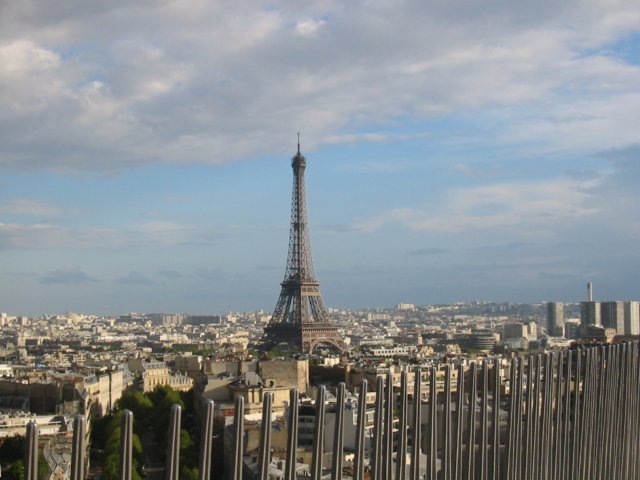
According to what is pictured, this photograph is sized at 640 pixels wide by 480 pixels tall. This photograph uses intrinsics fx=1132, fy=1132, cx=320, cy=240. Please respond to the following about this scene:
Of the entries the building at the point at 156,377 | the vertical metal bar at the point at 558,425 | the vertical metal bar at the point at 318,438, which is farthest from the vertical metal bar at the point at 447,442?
the building at the point at 156,377

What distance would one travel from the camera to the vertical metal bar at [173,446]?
591 centimetres

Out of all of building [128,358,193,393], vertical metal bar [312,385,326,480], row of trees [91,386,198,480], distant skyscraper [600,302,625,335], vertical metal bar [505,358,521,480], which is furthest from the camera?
distant skyscraper [600,302,625,335]

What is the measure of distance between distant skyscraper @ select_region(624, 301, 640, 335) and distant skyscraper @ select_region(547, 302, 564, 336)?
71.7ft

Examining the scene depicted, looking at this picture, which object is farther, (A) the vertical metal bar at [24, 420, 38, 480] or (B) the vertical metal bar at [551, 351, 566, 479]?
(B) the vertical metal bar at [551, 351, 566, 479]

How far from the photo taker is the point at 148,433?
131 ft

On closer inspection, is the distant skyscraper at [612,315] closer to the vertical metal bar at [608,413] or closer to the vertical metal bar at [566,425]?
the vertical metal bar at [608,413]

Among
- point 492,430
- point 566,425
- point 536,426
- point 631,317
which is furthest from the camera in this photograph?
point 631,317

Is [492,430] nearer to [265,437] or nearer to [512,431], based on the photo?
[512,431]

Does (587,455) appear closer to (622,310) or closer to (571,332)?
(622,310)

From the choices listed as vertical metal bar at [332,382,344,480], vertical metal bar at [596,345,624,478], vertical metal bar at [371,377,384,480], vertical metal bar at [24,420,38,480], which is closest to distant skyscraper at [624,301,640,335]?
vertical metal bar at [596,345,624,478]

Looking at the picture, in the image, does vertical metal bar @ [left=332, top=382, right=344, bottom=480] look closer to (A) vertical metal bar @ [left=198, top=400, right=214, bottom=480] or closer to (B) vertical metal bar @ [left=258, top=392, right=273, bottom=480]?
(B) vertical metal bar @ [left=258, top=392, right=273, bottom=480]

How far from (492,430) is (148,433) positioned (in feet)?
103

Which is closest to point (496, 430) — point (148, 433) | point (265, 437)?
point (265, 437)

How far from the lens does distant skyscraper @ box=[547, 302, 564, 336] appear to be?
16307cm
